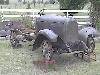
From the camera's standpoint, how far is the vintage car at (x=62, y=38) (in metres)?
8.86

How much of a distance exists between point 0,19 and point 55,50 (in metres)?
7.31

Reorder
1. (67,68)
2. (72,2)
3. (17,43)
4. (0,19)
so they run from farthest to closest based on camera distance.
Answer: (72,2), (0,19), (17,43), (67,68)

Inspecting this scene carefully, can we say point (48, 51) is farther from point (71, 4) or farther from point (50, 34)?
point (71, 4)

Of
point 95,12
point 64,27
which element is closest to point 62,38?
point 64,27

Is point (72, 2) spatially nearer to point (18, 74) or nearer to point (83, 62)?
point (83, 62)

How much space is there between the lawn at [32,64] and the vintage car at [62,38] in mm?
395

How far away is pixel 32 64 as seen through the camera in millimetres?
9031

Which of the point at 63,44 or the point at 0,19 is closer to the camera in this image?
the point at 63,44

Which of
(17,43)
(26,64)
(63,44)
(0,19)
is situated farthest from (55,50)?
(0,19)

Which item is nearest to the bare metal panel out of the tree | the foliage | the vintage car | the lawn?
the vintage car

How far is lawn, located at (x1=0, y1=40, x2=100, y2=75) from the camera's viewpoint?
8.35 metres

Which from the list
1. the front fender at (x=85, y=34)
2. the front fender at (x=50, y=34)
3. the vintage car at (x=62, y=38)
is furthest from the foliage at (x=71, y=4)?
the front fender at (x=50, y=34)

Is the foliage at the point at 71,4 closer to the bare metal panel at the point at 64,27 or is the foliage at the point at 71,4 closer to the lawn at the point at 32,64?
the lawn at the point at 32,64

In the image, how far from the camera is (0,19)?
15.8 metres
